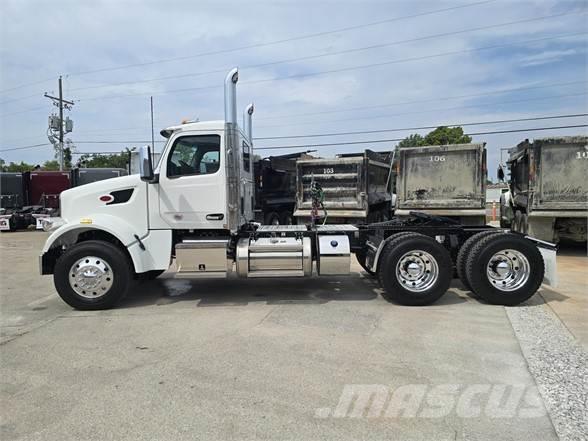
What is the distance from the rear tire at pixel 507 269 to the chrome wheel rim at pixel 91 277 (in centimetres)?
515

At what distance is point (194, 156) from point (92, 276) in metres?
2.23

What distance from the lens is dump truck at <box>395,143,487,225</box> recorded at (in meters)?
10.9

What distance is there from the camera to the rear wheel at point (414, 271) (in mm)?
6504

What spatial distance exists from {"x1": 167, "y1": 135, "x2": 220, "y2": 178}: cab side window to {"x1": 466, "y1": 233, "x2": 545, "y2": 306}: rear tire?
3992 mm

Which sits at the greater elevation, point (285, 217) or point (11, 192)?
point (11, 192)

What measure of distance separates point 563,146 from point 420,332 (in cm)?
786

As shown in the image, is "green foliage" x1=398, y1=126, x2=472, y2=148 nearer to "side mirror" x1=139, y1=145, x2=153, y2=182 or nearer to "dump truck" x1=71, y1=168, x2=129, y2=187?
"dump truck" x1=71, y1=168, x2=129, y2=187

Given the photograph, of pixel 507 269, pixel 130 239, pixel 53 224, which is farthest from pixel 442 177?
pixel 53 224

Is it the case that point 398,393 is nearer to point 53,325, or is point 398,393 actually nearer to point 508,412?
point 508,412

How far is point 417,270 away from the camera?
6602mm

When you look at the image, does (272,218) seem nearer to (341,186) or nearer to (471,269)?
(341,186)

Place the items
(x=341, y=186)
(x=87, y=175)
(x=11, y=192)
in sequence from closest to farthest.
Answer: (x=341, y=186), (x=87, y=175), (x=11, y=192)

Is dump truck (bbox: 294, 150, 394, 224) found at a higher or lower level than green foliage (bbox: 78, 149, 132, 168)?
lower

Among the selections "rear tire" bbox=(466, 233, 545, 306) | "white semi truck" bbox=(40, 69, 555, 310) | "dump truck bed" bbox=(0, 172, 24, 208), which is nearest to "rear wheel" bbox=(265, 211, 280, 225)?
"white semi truck" bbox=(40, 69, 555, 310)
